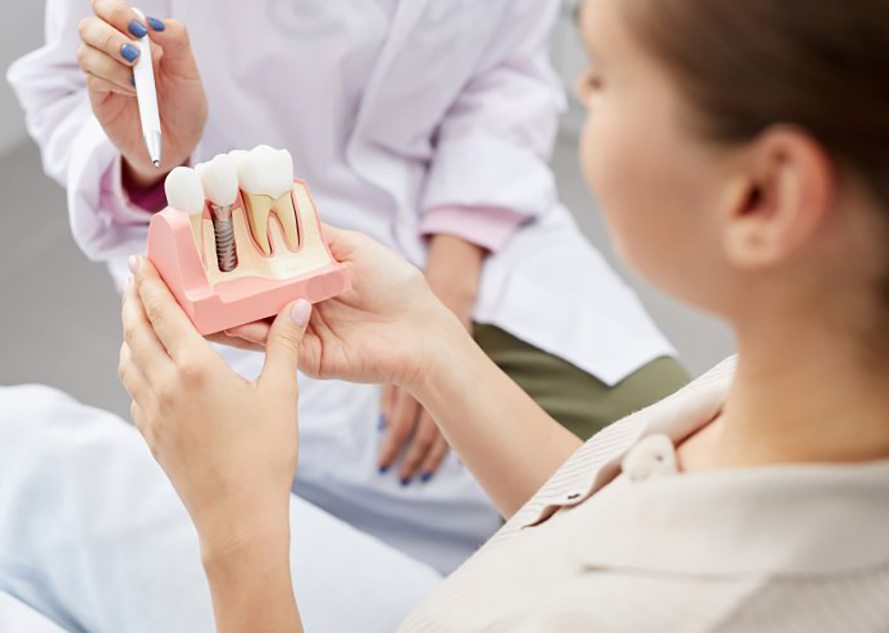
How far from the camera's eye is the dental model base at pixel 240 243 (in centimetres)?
65

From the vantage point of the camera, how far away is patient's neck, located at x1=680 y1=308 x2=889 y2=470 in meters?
0.44

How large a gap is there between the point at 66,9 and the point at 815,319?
71 centimetres

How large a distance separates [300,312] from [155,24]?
10.3 inches

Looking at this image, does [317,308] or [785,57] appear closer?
[785,57]

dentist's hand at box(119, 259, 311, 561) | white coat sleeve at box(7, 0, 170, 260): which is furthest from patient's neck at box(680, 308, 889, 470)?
white coat sleeve at box(7, 0, 170, 260)

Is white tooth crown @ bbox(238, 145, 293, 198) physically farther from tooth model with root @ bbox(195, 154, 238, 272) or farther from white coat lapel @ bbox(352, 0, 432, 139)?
white coat lapel @ bbox(352, 0, 432, 139)

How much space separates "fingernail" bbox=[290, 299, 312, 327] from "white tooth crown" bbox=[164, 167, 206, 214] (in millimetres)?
85

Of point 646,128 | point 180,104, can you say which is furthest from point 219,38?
point 646,128

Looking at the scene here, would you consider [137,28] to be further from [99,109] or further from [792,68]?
[792,68]

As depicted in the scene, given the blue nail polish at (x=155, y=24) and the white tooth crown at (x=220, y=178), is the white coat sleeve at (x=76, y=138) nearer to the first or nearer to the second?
the blue nail polish at (x=155, y=24)

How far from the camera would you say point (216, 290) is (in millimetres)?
663

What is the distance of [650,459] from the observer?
1.82 ft

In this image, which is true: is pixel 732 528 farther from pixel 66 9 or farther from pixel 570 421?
pixel 66 9

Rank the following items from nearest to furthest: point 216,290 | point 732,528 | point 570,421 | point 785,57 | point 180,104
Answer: point 785,57, point 732,528, point 216,290, point 180,104, point 570,421
